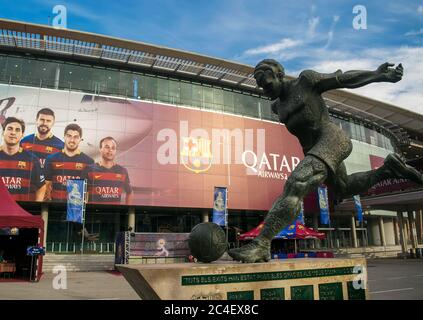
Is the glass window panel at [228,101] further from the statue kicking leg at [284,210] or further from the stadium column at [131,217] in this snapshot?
the statue kicking leg at [284,210]

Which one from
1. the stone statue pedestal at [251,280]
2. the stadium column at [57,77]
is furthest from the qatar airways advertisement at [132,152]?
the stone statue pedestal at [251,280]

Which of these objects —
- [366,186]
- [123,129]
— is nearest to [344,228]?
[123,129]

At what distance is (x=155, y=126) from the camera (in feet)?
100

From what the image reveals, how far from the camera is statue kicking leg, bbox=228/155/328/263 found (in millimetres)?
3619

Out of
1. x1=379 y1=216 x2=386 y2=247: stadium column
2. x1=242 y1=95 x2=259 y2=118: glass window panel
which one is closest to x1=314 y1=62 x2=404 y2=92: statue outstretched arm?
x1=242 y1=95 x2=259 y2=118: glass window panel

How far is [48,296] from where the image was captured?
10422mm

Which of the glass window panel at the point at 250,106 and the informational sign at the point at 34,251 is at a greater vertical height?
the glass window panel at the point at 250,106

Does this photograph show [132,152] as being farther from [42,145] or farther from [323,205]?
[323,205]

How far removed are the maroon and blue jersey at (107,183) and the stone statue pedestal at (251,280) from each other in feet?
84.2

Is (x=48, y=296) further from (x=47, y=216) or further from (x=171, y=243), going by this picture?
(x=47, y=216)

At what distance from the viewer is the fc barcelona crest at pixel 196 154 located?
30.9 metres

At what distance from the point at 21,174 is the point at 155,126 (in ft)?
33.9

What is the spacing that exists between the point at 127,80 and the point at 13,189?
480 inches

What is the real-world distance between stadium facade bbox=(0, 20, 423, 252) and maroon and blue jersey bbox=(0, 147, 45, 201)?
2.03 ft
